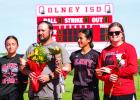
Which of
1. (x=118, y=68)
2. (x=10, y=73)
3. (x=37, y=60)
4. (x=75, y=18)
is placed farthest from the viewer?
(x=75, y=18)

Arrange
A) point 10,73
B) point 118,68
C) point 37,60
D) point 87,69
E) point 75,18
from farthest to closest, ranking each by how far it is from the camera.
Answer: point 75,18, point 10,73, point 87,69, point 37,60, point 118,68

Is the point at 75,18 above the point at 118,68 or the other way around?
above

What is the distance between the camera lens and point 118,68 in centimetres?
757

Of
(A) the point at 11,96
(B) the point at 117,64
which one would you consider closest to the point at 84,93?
(B) the point at 117,64

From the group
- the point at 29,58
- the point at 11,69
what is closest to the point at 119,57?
the point at 29,58

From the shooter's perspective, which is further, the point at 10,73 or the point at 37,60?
the point at 10,73

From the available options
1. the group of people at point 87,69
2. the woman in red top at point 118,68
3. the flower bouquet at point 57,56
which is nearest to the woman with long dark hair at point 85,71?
the group of people at point 87,69

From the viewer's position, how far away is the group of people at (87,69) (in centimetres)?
759

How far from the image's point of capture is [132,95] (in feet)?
→ 25.0

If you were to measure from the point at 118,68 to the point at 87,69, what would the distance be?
2.84ft

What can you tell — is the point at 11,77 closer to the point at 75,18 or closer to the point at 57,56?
the point at 57,56

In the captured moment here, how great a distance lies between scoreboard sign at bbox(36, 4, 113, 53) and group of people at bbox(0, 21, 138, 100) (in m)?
11.4

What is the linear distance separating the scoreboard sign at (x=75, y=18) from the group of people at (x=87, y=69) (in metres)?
11.4

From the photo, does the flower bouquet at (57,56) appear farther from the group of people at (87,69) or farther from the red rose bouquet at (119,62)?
the red rose bouquet at (119,62)
